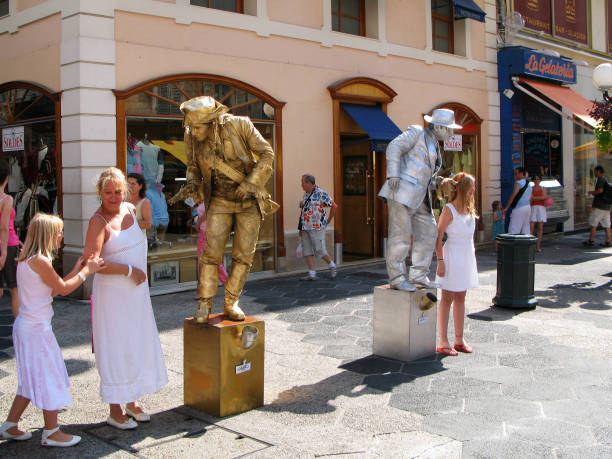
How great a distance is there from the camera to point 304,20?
10.9 m

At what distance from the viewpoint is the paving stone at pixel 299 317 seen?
7.31 metres

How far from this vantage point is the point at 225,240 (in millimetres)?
4621

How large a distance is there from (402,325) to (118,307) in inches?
103

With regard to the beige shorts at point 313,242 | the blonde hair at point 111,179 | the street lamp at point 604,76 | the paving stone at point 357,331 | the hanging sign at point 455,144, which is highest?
the street lamp at point 604,76

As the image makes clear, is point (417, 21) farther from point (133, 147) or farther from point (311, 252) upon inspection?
point (133, 147)

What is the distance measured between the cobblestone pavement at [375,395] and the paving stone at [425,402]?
13 millimetres

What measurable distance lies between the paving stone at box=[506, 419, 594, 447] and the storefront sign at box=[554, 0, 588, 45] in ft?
50.0

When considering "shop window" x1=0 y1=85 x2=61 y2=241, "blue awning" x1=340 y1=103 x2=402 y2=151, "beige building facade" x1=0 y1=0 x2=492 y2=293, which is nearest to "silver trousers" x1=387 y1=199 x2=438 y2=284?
"beige building facade" x1=0 y1=0 x2=492 y2=293

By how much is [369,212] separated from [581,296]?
4.86 m

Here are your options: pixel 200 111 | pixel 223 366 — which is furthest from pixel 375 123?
pixel 223 366

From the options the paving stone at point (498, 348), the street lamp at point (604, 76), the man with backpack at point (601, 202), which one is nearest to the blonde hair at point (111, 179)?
the paving stone at point (498, 348)

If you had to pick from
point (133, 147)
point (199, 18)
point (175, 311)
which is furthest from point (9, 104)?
point (175, 311)

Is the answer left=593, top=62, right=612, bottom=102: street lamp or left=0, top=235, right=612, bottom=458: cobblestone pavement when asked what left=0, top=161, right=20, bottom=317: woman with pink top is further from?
left=593, top=62, right=612, bottom=102: street lamp

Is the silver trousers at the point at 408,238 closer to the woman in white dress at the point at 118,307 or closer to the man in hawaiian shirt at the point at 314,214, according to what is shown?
the woman in white dress at the point at 118,307
